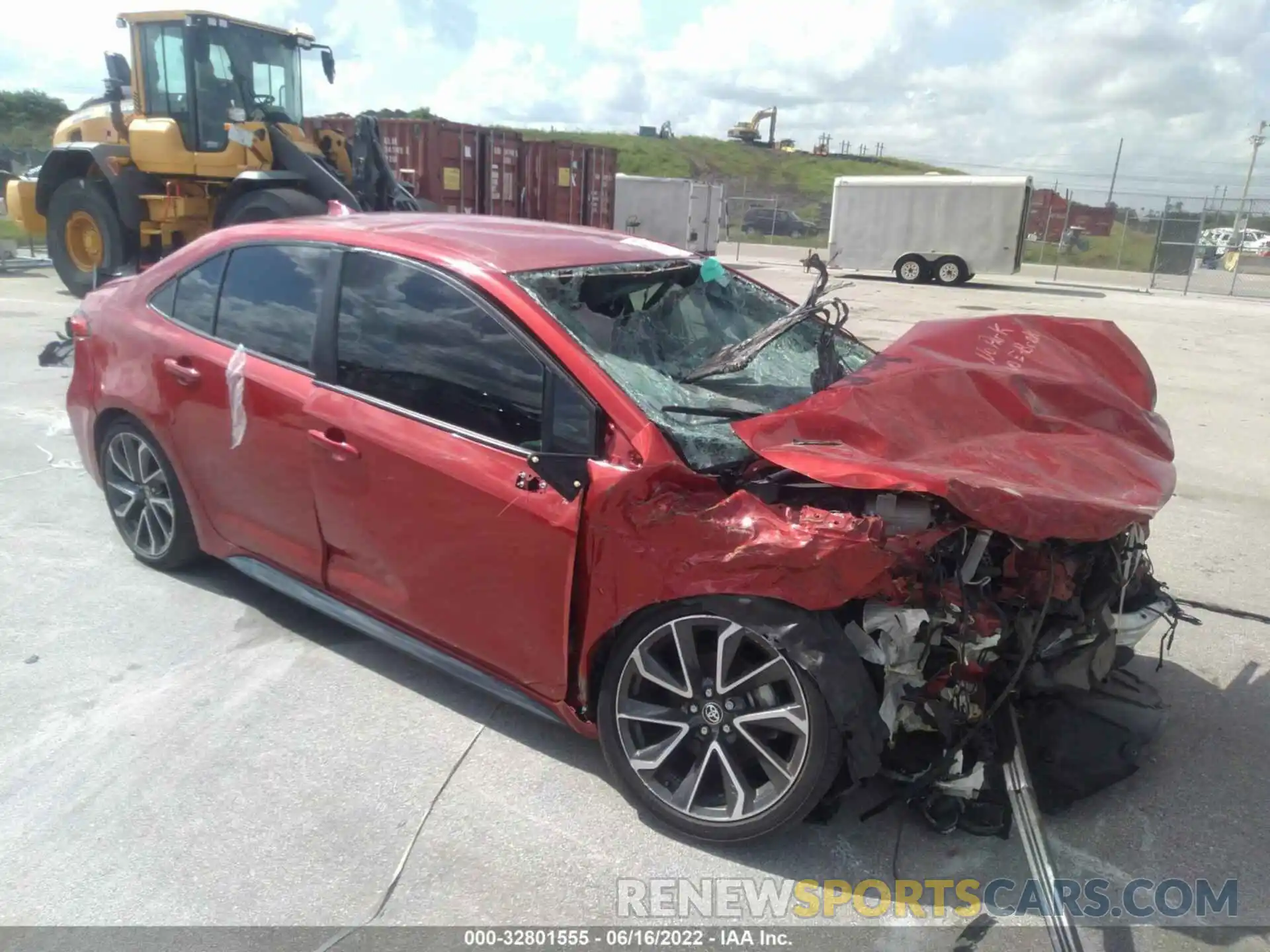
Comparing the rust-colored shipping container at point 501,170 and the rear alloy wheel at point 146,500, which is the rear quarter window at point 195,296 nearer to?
the rear alloy wheel at point 146,500

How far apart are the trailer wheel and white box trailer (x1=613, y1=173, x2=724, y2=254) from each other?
651 centimetres

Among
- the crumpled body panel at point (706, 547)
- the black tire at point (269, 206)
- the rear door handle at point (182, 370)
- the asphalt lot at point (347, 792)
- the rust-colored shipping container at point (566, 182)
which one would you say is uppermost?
the rust-colored shipping container at point (566, 182)

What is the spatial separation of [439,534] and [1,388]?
641 cm

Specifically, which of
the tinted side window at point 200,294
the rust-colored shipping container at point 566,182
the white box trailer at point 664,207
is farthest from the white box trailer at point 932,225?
the tinted side window at point 200,294

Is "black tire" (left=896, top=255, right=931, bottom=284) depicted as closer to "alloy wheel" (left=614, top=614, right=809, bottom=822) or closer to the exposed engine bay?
the exposed engine bay

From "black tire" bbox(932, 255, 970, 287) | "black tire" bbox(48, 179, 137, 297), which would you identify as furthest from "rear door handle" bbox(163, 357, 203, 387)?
Result: "black tire" bbox(932, 255, 970, 287)

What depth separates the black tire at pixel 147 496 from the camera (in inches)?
161

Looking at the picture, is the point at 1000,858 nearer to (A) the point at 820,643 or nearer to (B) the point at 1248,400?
(A) the point at 820,643

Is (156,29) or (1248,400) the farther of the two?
(156,29)

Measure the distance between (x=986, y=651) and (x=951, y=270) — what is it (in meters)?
24.2

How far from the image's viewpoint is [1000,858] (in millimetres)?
2748

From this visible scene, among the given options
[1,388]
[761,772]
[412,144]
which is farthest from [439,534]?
[412,144]

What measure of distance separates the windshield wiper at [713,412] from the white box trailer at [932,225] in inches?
901

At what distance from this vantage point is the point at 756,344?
10.9 feet
